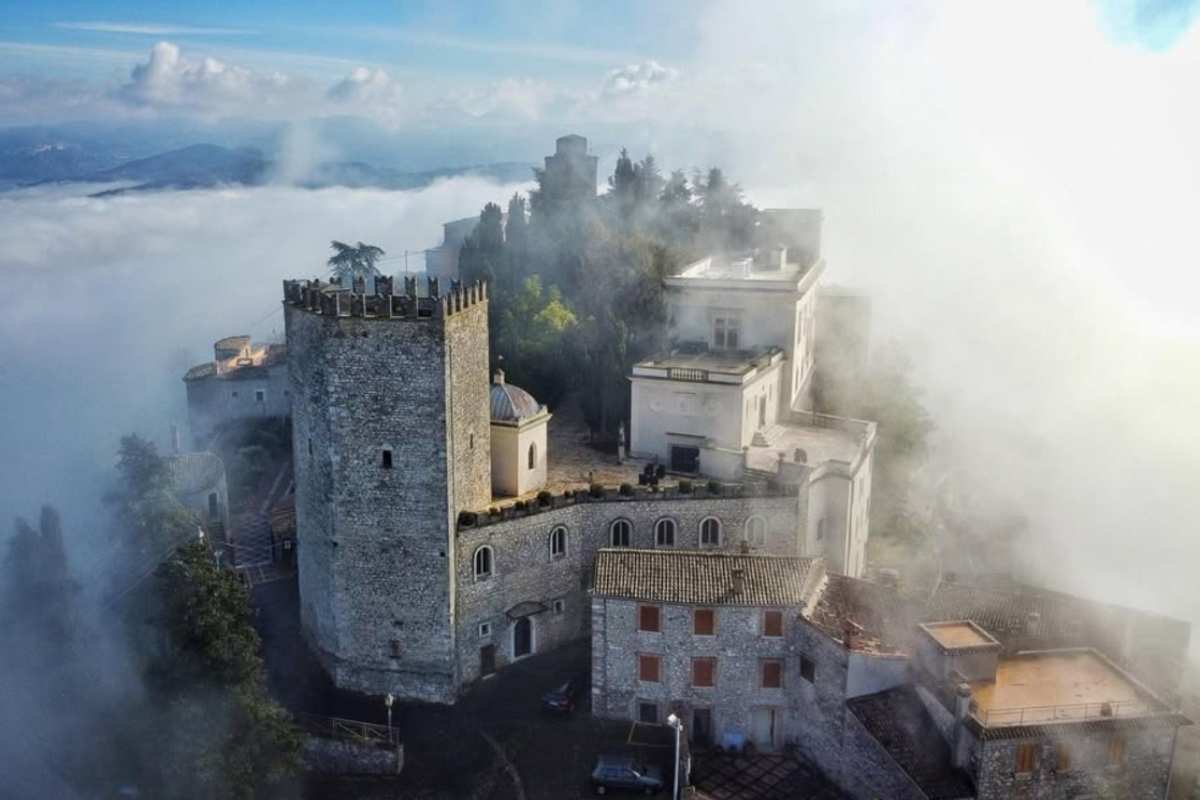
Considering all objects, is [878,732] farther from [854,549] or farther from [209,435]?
[209,435]

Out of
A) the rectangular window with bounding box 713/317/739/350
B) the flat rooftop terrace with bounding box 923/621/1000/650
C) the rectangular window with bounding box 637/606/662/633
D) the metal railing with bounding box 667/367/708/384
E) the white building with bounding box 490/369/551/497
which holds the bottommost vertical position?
the rectangular window with bounding box 637/606/662/633

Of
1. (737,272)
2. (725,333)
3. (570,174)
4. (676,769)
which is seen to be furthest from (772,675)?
(570,174)

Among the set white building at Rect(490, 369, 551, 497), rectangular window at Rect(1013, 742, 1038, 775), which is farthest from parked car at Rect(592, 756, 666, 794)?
white building at Rect(490, 369, 551, 497)

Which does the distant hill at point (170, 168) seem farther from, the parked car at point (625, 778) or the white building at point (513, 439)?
the parked car at point (625, 778)

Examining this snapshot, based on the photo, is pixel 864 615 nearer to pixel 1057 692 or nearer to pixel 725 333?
pixel 1057 692

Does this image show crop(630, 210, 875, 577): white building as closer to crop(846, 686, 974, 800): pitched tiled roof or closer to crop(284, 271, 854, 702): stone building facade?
crop(284, 271, 854, 702): stone building facade

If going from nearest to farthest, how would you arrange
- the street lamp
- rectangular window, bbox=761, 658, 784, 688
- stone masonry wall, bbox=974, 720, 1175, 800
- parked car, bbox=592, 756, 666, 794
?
the street lamp
stone masonry wall, bbox=974, 720, 1175, 800
parked car, bbox=592, 756, 666, 794
rectangular window, bbox=761, 658, 784, 688
